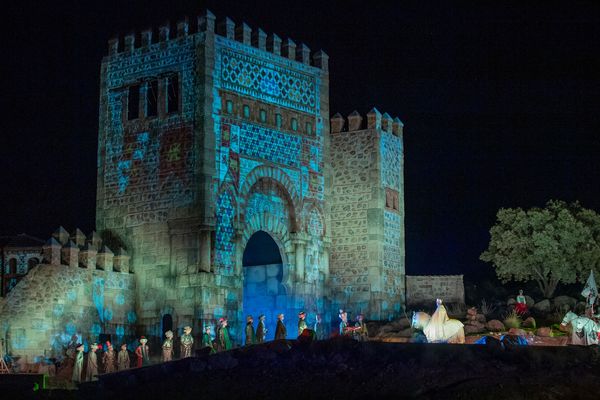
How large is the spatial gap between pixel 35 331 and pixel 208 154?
7499 millimetres

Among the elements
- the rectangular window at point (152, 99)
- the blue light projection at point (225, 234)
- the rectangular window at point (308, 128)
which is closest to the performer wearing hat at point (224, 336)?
the blue light projection at point (225, 234)

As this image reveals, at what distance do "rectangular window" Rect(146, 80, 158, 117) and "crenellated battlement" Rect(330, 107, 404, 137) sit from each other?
A: 6898mm

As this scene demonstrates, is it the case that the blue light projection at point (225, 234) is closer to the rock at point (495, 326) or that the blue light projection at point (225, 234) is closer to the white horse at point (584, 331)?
the rock at point (495, 326)

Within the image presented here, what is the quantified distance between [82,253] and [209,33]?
7.60m

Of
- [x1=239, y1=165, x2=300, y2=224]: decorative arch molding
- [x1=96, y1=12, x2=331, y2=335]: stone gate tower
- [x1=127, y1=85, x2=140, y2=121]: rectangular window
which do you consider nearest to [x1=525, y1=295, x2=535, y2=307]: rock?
[x1=96, y1=12, x2=331, y2=335]: stone gate tower

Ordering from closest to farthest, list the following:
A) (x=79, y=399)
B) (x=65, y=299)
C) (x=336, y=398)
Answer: (x=336, y=398) → (x=79, y=399) → (x=65, y=299)

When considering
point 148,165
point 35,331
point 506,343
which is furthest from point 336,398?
point 148,165

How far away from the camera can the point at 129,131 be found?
41.1 m

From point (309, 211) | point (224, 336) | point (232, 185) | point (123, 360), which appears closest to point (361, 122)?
point (309, 211)

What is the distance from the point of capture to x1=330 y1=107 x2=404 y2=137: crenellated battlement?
44.6 metres

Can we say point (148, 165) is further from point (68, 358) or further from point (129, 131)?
point (68, 358)

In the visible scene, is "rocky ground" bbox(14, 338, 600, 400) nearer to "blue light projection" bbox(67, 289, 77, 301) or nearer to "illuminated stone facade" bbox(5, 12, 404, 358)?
"blue light projection" bbox(67, 289, 77, 301)

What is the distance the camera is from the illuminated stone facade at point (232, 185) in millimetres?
39156

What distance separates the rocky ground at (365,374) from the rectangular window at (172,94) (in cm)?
1243
